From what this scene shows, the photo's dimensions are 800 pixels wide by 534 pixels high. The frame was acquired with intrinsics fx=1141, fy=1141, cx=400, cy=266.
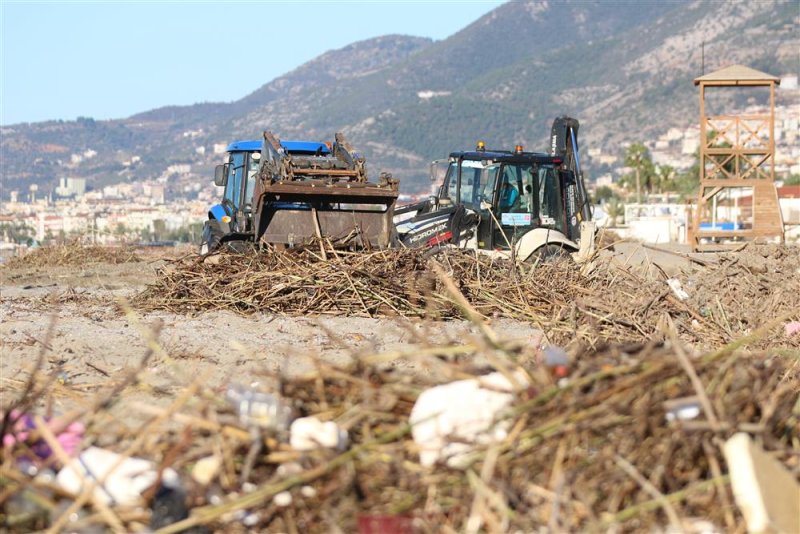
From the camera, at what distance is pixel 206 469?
419 centimetres

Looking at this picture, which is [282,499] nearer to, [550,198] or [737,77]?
[550,198]

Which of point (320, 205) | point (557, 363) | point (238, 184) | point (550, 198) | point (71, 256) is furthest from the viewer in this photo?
point (71, 256)

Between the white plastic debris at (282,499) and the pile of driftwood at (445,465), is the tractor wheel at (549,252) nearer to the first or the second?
the pile of driftwood at (445,465)

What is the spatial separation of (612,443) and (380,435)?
34.7 inches

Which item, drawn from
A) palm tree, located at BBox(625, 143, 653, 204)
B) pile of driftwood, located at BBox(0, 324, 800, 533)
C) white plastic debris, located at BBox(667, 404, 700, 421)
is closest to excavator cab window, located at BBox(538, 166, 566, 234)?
pile of driftwood, located at BBox(0, 324, 800, 533)

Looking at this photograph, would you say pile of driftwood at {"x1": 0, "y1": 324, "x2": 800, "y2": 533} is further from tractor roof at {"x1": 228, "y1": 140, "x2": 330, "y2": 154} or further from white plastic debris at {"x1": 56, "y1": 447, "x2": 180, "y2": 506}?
tractor roof at {"x1": 228, "y1": 140, "x2": 330, "y2": 154}

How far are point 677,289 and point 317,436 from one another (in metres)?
8.26

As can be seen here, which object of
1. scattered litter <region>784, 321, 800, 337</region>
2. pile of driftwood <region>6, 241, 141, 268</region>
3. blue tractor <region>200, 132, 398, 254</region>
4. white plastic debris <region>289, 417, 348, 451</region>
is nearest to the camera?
white plastic debris <region>289, 417, 348, 451</region>

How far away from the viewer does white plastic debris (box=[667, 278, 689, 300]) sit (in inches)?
A: 448

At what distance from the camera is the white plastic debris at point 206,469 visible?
4.14 m

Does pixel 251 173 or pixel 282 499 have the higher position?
pixel 251 173

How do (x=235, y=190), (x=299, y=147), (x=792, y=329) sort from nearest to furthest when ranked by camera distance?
(x=792, y=329), (x=299, y=147), (x=235, y=190)

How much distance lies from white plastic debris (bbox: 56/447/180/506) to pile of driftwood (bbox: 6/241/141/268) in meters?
19.9

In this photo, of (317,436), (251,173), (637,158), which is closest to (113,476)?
(317,436)
